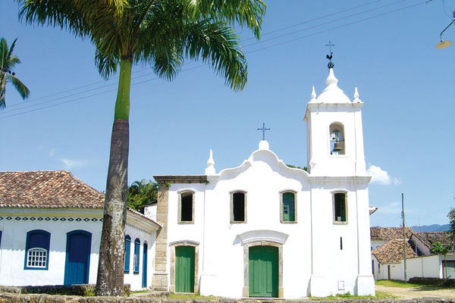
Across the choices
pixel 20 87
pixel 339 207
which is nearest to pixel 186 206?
pixel 339 207

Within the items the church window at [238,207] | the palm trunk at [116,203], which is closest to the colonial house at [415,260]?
the church window at [238,207]

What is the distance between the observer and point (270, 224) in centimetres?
2234

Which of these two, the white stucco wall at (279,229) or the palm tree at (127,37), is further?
the white stucco wall at (279,229)

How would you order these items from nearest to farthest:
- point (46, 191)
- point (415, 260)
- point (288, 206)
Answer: point (46, 191) → point (288, 206) → point (415, 260)

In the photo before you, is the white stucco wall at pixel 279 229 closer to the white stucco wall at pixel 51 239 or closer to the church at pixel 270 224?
the church at pixel 270 224

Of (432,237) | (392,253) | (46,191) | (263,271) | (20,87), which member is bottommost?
(263,271)

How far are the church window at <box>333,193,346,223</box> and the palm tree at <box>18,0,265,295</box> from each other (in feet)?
33.8

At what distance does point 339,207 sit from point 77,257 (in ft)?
37.1

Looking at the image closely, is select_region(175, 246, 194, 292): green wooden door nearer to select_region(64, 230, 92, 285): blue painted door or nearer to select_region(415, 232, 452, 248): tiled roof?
select_region(64, 230, 92, 285): blue painted door

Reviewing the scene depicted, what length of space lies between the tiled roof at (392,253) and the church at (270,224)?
2576 cm

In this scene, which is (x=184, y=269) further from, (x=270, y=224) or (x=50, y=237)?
(x=50, y=237)

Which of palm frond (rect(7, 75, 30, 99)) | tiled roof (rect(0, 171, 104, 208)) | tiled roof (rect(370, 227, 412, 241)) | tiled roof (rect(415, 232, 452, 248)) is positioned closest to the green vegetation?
palm frond (rect(7, 75, 30, 99))

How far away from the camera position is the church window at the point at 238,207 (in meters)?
22.6

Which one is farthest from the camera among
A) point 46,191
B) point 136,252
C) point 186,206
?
point 186,206
